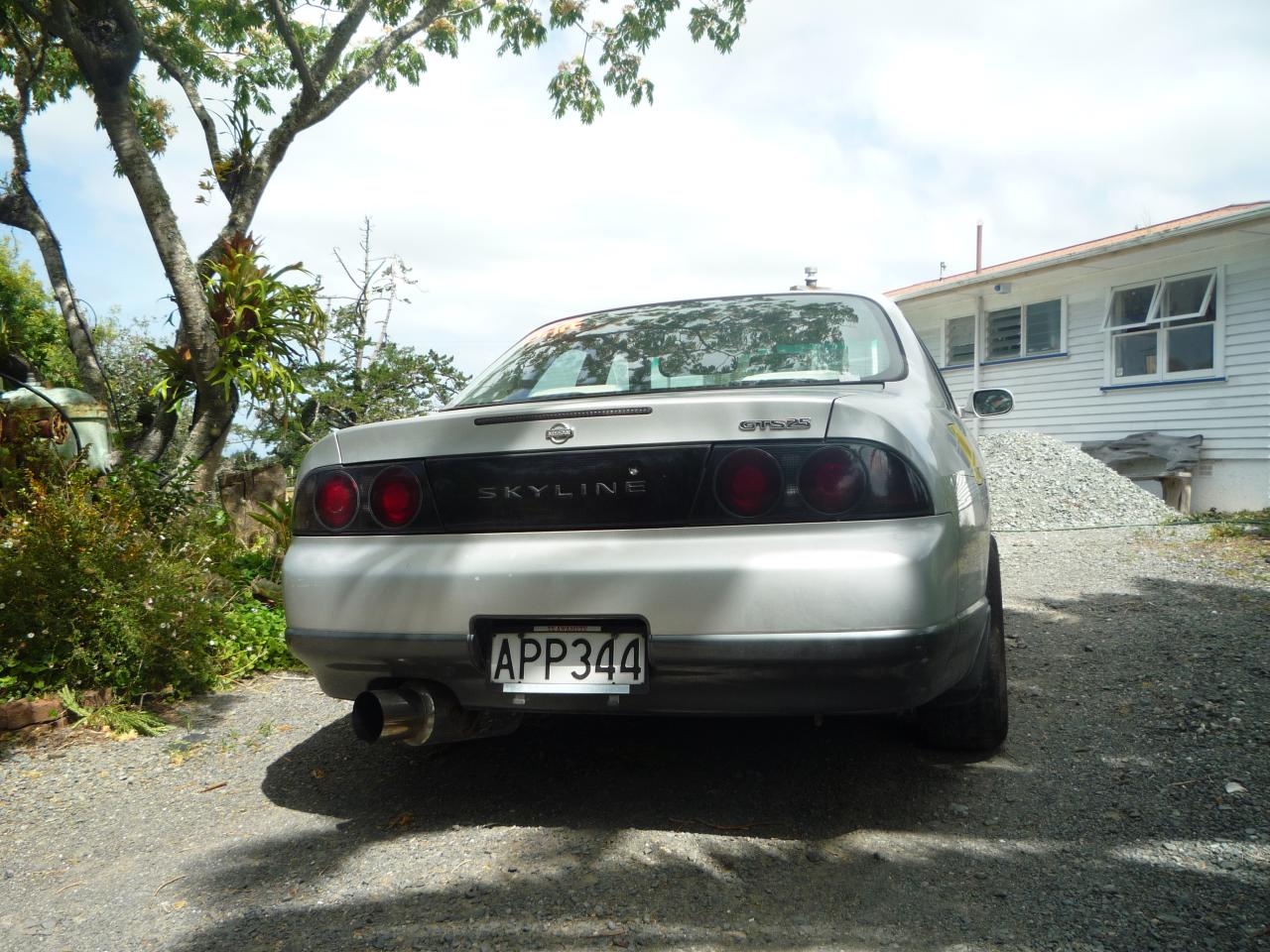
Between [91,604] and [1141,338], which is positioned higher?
[1141,338]

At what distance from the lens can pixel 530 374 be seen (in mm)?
3471

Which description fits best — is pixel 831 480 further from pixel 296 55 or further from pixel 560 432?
pixel 296 55

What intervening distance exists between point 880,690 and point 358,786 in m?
1.83

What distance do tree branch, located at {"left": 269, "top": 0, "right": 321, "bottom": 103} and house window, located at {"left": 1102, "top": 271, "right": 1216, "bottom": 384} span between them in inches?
414

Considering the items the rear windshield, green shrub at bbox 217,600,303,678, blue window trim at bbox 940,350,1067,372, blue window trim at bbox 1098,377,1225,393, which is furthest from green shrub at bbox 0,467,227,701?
blue window trim at bbox 940,350,1067,372

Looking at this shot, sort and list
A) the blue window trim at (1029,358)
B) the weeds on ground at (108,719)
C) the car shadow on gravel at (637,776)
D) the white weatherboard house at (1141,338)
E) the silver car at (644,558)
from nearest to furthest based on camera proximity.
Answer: the silver car at (644,558)
the car shadow on gravel at (637,776)
the weeds on ground at (108,719)
the white weatherboard house at (1141,338)
the blue window trim at (1029,358)

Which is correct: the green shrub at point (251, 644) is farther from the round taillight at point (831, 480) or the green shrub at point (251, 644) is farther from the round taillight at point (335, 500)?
the round taillight at point (831, 480)

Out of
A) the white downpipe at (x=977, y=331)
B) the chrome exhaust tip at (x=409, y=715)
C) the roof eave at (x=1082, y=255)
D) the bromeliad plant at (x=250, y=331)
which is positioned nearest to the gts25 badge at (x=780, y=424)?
the chrome exhaust tip at (x=409, y=715)

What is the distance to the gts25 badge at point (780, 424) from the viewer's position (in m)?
2.32

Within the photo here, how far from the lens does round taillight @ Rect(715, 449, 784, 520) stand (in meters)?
2.32

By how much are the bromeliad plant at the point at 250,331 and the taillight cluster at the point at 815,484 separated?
462cm

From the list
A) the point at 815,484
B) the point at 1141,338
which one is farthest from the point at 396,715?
the point at 1141,338

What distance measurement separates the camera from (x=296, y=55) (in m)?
7.71

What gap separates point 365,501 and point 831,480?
4.20 feet
